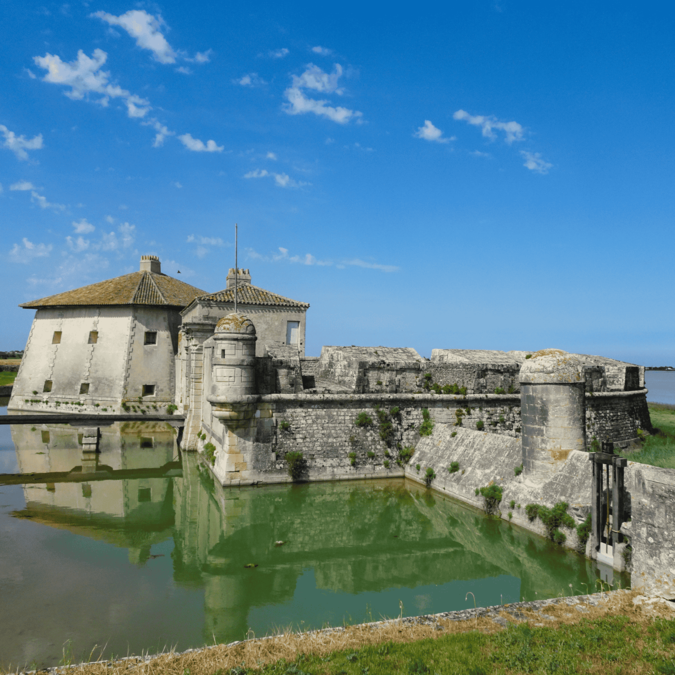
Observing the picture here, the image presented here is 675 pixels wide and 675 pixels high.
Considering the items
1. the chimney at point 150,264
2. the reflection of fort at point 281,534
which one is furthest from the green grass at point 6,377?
the reflection of fort at point 281,534

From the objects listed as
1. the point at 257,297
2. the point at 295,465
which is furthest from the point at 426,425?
the point at 257,297

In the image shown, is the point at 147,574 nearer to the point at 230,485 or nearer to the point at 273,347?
the point at 230,485

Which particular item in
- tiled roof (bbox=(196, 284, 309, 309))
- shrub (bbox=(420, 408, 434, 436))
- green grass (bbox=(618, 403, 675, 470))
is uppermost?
tiled roof (bbox=(196, 284, 309, 309))

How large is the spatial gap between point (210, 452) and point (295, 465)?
12.4 ft

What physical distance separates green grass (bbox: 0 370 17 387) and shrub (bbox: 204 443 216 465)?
33752 millimetres

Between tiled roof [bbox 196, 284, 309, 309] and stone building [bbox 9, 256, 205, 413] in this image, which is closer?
tiled roof [bbox 196, 284, 309, 309]

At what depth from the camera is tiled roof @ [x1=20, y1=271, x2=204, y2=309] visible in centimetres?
2777

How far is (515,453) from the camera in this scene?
35.2 ft

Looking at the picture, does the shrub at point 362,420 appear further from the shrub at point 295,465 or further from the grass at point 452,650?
the grass at point 452,650

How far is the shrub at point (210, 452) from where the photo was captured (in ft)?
50.1

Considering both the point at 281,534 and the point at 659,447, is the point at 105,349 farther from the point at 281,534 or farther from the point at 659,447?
the point at 659,447

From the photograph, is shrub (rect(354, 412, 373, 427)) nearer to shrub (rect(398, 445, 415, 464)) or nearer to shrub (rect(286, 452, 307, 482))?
shrub (rect(398, 445, 415, 464))

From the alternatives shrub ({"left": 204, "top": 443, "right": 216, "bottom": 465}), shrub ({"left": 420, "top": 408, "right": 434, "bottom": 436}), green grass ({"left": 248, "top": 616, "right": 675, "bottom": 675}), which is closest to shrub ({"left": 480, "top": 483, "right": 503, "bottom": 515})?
shrub ({"left": 420, "top": 408, "right": 434, "bottom": 436})

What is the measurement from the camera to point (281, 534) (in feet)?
32.9
